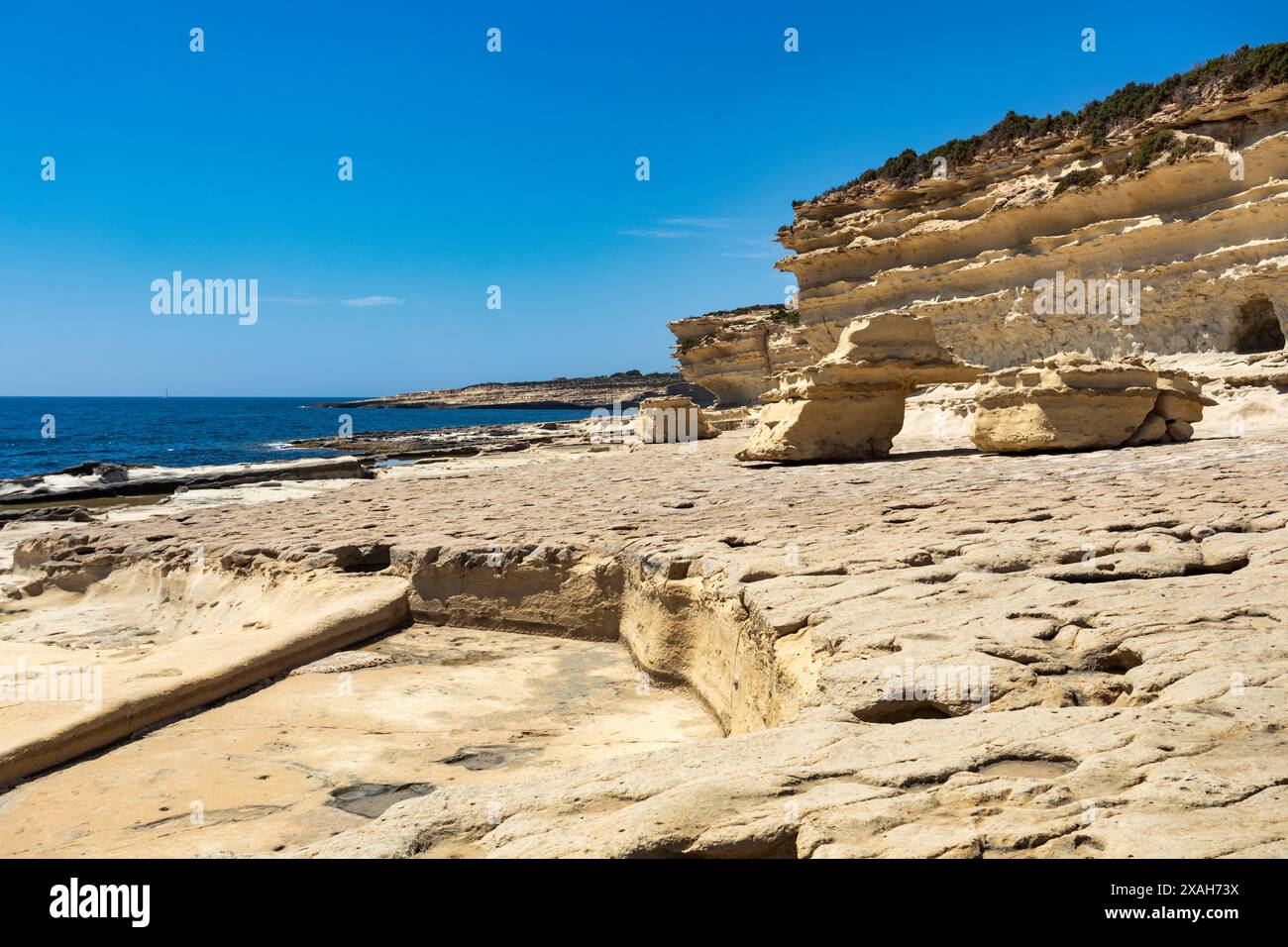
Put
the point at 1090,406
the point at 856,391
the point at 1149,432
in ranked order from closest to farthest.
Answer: the point at 1090,406 → the point at 1149,432 → the point at 856,391

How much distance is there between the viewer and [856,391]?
10875mm

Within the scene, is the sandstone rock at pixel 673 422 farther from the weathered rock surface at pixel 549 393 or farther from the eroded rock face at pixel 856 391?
the weathered rock surface at pixel 549 393

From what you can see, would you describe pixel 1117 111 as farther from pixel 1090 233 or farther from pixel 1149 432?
pixel 1149 432

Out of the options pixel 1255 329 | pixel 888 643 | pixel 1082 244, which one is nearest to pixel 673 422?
pixel 1082 244

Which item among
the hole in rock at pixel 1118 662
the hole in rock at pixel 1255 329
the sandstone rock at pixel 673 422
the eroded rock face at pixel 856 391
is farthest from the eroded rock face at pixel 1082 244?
the hole in rock at pixel 1118 662

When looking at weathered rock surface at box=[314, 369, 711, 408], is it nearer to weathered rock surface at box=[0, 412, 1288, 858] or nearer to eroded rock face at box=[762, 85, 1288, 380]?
eroded rock face at box=[762, 85, 1288, 380]

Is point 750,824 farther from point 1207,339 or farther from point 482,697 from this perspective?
point 1207,339

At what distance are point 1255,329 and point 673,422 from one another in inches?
485

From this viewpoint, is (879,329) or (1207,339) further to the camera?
(1207,339)

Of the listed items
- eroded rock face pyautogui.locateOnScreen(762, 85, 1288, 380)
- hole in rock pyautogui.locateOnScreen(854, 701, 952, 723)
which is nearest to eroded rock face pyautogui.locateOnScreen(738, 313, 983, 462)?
hole in rock pyautogui.locateOnScreen(854, 701, 952, 723)

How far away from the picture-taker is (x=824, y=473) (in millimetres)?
9727

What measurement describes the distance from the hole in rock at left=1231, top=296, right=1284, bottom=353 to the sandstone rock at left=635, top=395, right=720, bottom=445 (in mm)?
11328
